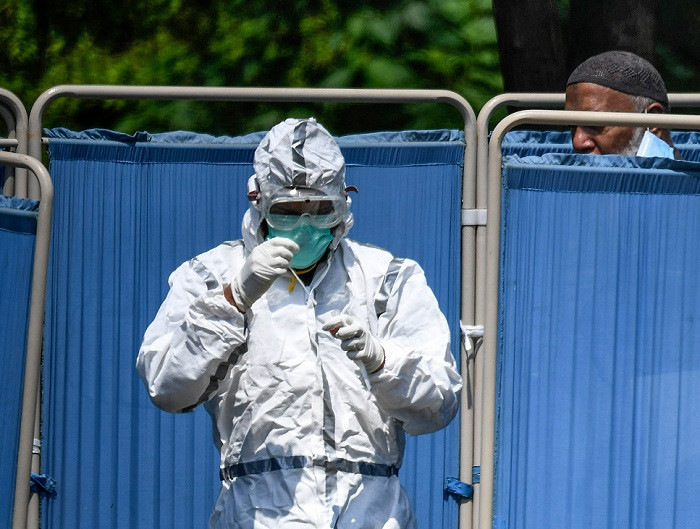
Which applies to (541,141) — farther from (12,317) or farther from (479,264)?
(12,317)

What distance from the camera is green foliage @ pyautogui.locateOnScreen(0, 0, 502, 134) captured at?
7.54m

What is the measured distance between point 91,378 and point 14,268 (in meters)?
1.23

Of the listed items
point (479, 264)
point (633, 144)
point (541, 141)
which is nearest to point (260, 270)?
point (479, 264)

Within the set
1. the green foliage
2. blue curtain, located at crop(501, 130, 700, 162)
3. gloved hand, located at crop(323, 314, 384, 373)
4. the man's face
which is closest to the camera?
gloved hand, located at crop(323, 314, 384, 373)

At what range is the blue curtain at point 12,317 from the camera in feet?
10.3

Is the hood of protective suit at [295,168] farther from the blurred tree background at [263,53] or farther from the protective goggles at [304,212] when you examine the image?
the blurred tree background at [263,53]

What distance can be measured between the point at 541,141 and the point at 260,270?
1.86 meters

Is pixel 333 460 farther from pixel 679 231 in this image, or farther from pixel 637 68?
pixel 637 68

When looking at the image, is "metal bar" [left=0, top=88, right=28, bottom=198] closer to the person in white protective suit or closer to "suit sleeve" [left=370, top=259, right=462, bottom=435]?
the person in white protective suit

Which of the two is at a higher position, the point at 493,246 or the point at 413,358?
the point at 493,246

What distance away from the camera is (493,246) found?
12.3 ft

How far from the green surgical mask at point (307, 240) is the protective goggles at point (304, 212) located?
0.01 metres

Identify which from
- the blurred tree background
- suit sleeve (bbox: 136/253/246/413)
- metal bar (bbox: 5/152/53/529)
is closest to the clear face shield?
suit sleeve (bbox: 136/253/246/413)

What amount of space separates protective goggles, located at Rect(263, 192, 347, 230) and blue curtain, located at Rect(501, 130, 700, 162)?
4.49ft
